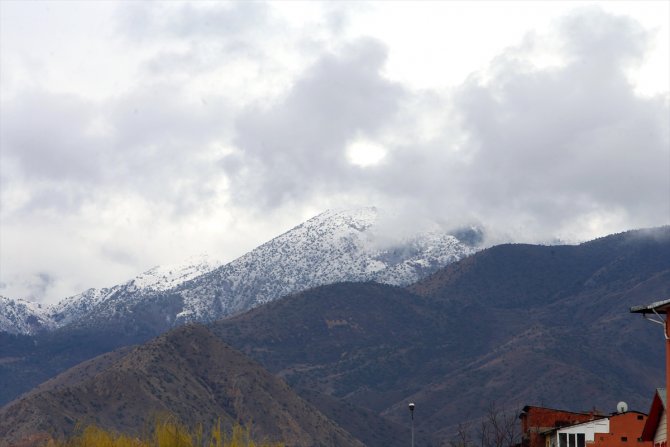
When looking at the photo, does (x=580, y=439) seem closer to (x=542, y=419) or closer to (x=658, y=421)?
(x=542, y=419)

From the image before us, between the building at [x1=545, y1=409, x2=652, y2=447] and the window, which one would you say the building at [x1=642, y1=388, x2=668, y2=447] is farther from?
the window

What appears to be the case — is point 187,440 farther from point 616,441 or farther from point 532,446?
point 532,446

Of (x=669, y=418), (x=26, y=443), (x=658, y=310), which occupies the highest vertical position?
(x=26, y=443)

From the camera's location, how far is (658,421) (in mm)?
33812

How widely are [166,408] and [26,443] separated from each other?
134 ft

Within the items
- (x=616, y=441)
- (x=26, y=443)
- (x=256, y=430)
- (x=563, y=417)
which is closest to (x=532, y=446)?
(x=563, y=417)

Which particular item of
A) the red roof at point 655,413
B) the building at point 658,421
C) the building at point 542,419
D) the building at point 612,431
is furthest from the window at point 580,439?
the red roof at point 655,413

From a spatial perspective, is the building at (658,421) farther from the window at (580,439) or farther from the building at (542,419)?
the building at (542,419)

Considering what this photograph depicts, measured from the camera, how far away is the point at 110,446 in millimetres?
45969

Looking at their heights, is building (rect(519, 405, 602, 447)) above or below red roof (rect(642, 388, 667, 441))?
above

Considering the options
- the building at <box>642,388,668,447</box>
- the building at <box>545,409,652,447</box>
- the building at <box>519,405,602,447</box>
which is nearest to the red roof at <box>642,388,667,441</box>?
the building at <box>642,388,668,447</box>

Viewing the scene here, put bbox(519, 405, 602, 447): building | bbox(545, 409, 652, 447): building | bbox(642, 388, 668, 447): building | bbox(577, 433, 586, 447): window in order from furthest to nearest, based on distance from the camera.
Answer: bbox(519, 405, 602, 447): building → bbox(577, 433, 586, 447): window → bbox(545, 409, 652, 447): building → bbox(642, 388, 668, 447): building

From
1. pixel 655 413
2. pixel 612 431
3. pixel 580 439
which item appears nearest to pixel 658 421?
pixel 655 413

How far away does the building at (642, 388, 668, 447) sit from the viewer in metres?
32.7
